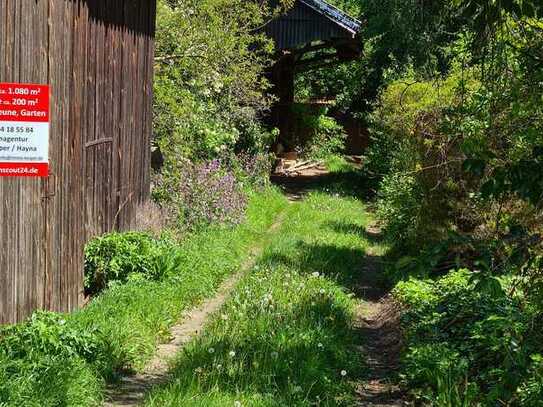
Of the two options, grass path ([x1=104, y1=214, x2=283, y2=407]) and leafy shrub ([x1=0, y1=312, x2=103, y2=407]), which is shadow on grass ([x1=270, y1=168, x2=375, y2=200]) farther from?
leafy shrub ([x1=0, y1=312, x2=103, y2=407])

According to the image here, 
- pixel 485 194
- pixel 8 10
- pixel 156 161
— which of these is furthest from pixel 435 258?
pixel 156 161

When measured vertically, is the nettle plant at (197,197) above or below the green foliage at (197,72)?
below

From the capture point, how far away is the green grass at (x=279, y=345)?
19.8 feet

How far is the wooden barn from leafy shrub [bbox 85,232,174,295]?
241 mm

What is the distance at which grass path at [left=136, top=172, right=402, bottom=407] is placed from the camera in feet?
20.0

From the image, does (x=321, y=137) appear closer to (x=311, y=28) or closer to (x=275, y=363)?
(x=311, y=28)

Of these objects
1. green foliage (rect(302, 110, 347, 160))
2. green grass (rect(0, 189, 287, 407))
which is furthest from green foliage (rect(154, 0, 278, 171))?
green foliage (rect(302, 110, 347, 160))

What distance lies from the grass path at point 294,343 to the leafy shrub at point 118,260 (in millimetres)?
1065

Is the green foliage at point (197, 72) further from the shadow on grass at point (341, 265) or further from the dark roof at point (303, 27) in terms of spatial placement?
the dark roof at point (303, 27)

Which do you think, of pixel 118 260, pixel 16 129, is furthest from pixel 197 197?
pixel 16 129

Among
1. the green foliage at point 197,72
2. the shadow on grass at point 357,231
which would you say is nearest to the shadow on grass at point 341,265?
the shadow on grass at point 357,231

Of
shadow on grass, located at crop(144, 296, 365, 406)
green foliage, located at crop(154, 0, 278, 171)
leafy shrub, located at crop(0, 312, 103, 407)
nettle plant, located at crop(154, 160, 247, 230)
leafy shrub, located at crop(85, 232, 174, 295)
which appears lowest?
shadow on grass, located at crop(144, 296, 365, 406)

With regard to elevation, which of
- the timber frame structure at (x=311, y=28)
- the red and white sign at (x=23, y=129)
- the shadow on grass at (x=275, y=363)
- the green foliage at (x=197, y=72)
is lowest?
the shadow on grass at (x=275, y=363)

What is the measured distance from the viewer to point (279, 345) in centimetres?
707
